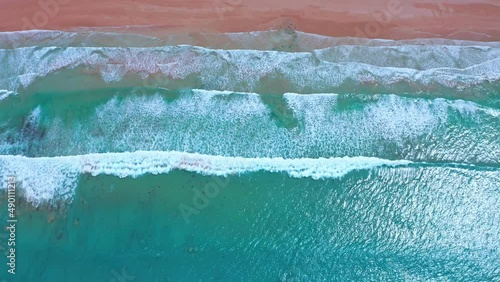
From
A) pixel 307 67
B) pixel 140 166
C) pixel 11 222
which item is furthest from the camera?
pixel 307 67

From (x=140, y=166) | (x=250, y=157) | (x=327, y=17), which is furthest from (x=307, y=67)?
(x=140, y=166)

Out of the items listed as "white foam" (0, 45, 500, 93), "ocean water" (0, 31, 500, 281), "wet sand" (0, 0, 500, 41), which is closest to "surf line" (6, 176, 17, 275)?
"ocean water" (0, 31, 500, 281)

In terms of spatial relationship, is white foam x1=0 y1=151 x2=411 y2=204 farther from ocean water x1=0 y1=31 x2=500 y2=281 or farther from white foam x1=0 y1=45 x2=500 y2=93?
white foam x1=0 y1=45 x2=500 y2=93

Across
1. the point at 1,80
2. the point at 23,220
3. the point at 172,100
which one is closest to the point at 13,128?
the point at 1,80

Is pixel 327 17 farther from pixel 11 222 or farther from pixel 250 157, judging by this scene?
pixel 11 222

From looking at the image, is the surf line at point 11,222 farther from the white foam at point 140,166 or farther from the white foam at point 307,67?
the white foam at point 307,67

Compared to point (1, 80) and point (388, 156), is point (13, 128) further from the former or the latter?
point (388, 156)
